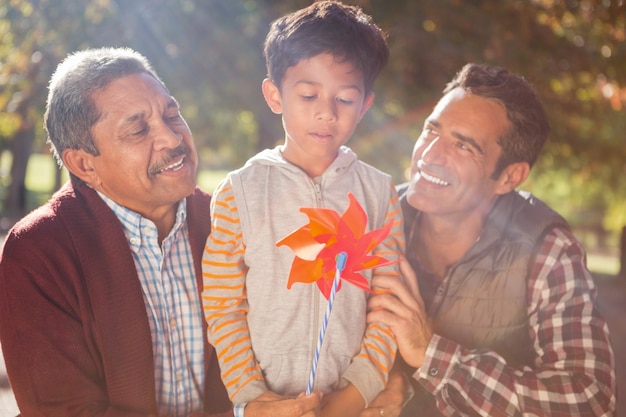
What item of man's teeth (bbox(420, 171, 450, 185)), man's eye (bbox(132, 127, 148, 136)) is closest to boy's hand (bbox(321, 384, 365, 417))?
man's teeth (bbox(420, 171, 450, 185))

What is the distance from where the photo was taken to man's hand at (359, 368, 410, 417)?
199cm

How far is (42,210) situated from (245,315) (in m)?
0.73

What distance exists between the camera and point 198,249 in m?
2.16

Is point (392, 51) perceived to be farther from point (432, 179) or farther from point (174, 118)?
point (174, 118)

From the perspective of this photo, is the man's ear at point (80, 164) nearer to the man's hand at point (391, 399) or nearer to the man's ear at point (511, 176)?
the man's hand at point (391, 399)

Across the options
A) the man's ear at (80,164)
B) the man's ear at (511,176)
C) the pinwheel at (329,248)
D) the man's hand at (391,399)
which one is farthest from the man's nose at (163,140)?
the man's ear at (511,176)

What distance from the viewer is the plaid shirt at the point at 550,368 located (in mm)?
2053

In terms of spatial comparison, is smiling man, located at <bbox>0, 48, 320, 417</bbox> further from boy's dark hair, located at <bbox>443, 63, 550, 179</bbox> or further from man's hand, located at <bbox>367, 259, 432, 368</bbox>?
boy's dark hair, located at <bbox>443, 63, 550, 179</bbox>

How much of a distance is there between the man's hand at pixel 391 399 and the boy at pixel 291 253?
0.29ft

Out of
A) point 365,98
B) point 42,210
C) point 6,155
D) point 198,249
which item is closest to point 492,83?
point 365,98

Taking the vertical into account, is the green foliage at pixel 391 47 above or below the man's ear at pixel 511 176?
above

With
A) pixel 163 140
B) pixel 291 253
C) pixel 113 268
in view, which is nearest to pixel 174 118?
pixel 163 140

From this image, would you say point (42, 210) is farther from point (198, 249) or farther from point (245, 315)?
point (245, 315)

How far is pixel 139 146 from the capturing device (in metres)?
2.05
